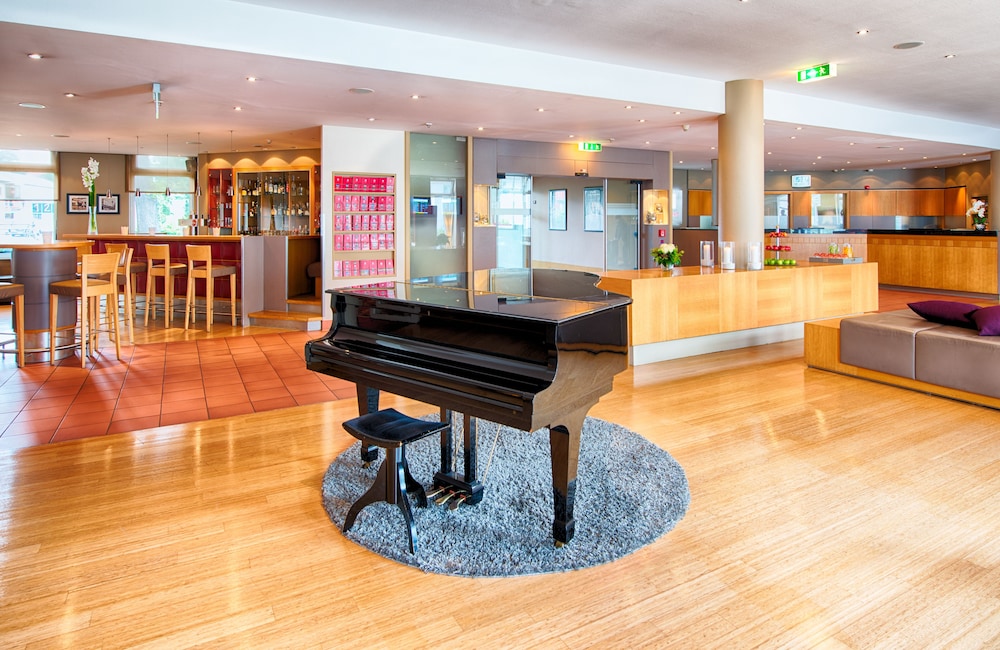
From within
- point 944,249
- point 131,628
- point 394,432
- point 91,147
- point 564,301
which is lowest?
point 131,628

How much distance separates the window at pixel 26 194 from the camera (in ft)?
43.2

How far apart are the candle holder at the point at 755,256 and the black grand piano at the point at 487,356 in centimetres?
475

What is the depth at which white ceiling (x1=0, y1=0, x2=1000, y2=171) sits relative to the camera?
5371 mm

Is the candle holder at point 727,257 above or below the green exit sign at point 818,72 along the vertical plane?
below

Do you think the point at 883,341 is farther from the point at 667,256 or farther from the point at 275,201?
the point at 275,201

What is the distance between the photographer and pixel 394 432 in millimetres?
2953

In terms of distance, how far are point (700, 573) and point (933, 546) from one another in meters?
1.07

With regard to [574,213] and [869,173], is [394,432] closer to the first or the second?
[574,213]

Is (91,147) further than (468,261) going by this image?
Yes

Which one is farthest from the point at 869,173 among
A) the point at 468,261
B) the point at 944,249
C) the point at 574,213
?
the point at 468,261

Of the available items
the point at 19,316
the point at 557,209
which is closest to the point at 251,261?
the point at 19,316

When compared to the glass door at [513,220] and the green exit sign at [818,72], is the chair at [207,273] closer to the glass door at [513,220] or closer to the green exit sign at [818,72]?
the glass door at [513,220]

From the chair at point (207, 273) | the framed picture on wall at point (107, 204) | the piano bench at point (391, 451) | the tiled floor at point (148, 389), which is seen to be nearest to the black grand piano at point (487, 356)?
the piano bench at point (391, 451)

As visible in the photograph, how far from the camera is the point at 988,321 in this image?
4.94 meters
